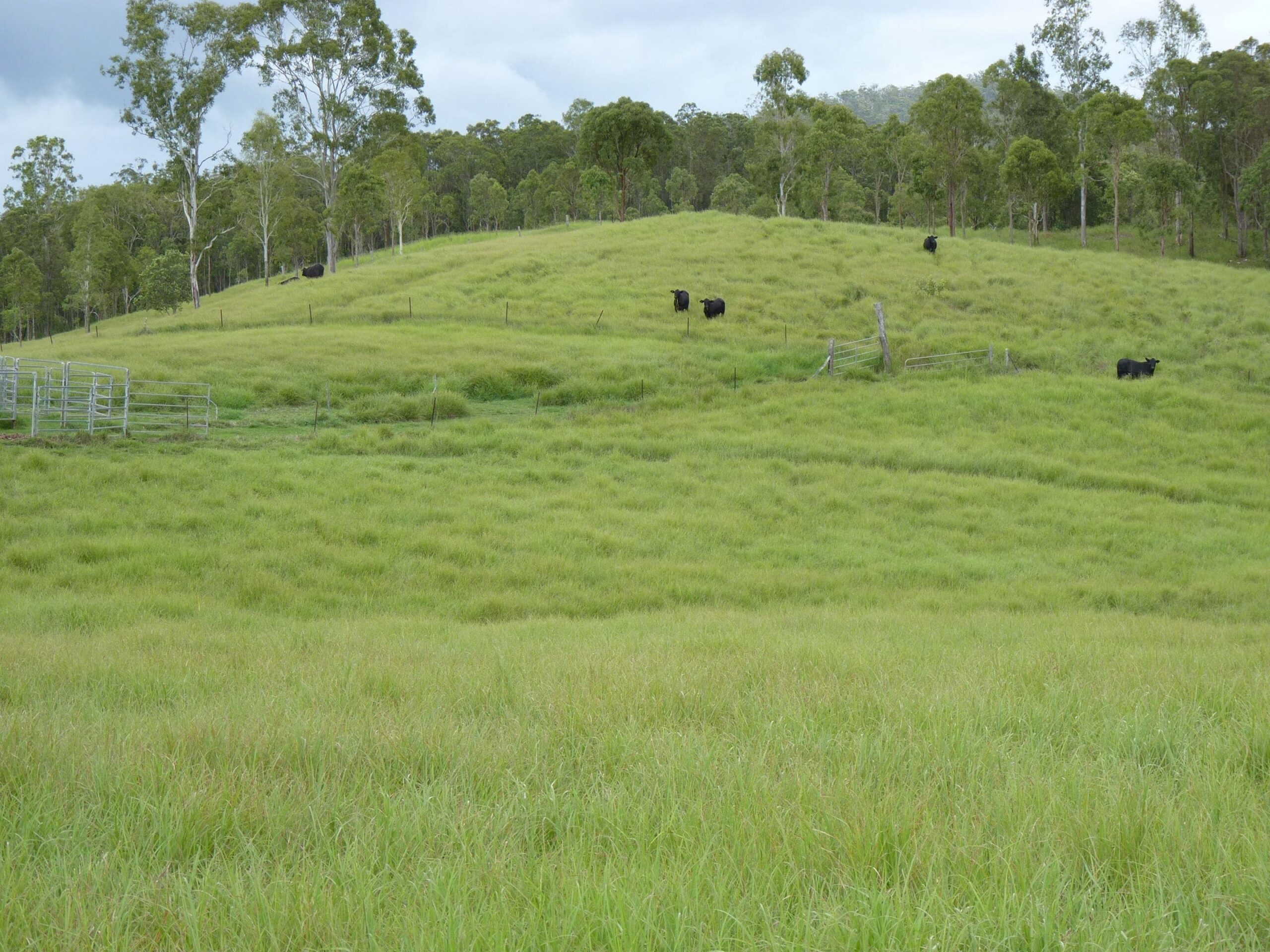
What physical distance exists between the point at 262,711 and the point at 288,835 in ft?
5.56

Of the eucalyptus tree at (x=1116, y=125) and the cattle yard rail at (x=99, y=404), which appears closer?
the cattle yard rail at (x=99, y=404)

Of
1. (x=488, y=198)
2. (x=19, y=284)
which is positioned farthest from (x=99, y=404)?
(x=488, y=198)

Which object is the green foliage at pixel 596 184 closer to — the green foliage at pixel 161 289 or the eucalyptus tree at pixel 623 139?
the eucalyptus tree at pixel 623 139

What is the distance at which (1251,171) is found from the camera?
2468 inches

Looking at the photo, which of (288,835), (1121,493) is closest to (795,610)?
(288,835)

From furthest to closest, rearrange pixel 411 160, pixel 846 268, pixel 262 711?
pixel 411 160
pixel 846 268
pixel 262 711

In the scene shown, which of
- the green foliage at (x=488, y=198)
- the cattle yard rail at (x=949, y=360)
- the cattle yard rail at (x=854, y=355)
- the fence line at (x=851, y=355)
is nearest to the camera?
the fence line at (x=851, y=355)

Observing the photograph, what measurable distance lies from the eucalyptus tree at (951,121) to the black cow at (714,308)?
34.8 metres

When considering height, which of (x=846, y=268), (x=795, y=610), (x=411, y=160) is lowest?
(x=795, y=610)

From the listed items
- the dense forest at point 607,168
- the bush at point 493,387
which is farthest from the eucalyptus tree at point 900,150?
the bush at point 493,387

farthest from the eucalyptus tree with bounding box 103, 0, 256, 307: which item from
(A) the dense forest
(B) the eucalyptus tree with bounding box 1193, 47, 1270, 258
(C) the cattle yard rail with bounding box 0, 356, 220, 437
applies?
(B) the eucalyptus tree with bounding box 1193, 47, 1270, 258

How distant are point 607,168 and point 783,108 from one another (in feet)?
57.9

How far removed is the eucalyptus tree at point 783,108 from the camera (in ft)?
261

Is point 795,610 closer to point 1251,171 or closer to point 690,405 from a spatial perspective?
point 690,405
